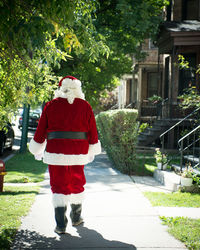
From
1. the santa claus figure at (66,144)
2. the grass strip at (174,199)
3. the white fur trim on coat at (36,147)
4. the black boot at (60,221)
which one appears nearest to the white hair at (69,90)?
the santa claus figure at (66,144)

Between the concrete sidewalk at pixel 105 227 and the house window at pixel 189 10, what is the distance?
12461 mm

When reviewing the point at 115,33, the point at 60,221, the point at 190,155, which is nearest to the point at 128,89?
the point at 115,33

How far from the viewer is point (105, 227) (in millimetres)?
4520

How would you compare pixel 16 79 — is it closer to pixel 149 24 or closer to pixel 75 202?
pixel 75 202

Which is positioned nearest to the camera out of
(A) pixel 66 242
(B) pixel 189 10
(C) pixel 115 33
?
(A) pixel 66 242

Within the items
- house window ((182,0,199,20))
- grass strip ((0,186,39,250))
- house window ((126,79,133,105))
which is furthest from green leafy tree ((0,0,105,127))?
house window ((126,79,133,105))

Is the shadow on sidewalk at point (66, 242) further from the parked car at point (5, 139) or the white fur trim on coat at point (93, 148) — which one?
the parked car at point (5, 139)

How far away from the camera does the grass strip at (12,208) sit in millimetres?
4080

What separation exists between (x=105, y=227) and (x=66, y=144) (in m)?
1.21

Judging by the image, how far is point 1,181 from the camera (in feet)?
21.4

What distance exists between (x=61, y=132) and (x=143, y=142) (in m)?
9.47

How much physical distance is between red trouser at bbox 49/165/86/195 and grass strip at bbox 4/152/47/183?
3628 mm

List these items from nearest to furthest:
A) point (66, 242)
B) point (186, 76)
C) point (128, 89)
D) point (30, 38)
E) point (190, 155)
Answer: point (30, 38) < point (66, 242) < point (190, 155) < point (186, 76) < point (128, 89)

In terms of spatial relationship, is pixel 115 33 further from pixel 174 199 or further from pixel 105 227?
pixel 105 227
